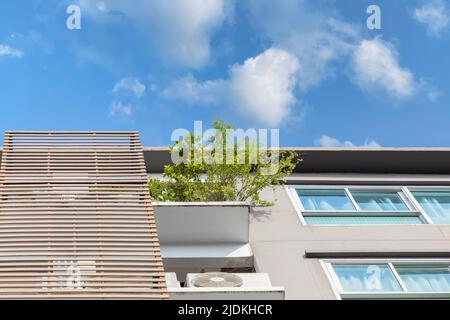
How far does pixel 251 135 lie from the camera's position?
10766mm

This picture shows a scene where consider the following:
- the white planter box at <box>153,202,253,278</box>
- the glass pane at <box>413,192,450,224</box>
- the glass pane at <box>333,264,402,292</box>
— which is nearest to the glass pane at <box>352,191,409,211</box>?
the glass pane at <box>413,192,450,224</box>

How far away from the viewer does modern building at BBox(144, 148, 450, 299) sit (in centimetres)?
822


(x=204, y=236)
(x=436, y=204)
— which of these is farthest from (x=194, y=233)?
(x=436, y=204)

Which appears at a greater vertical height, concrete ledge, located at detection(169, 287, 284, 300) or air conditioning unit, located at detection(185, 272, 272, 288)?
air conditioning unit, located at detection(185, 272, 272, 288)

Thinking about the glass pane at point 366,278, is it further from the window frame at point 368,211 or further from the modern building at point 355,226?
the window frame at point 368,211

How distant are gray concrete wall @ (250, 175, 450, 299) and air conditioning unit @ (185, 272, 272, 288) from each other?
2.15 feet

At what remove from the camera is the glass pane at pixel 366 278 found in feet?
26.3

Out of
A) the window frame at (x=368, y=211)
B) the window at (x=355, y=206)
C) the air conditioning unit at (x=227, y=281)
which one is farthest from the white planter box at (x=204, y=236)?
the window at (x=355, y=206)

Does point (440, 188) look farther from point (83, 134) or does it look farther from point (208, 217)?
point (83, 134)

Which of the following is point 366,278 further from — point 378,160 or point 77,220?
point 378,160

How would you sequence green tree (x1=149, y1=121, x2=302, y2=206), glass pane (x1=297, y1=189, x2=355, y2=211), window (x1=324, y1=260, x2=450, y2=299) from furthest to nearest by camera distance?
glass pane (x1=297, y1=189, x2=355, y2=211)
green tree (x1=149, y1=121, x2=302, y2=206)
window (x1=324, y1=260, x2=450, y2=299)
